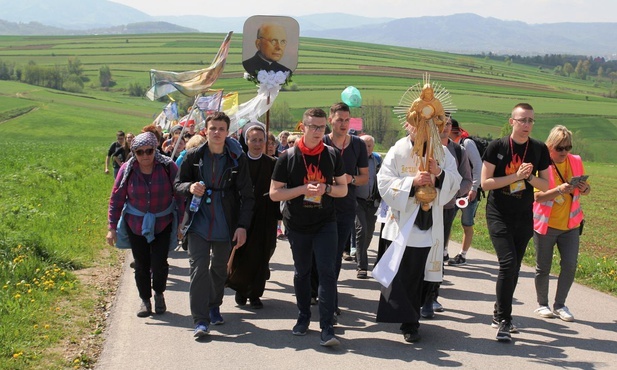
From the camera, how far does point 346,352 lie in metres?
6.42

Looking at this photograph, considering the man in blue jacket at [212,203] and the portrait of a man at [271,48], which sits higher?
the portrait of a man at [271,48]

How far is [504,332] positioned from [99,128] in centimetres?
6420

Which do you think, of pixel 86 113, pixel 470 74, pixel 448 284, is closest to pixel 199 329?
pixel 448 284

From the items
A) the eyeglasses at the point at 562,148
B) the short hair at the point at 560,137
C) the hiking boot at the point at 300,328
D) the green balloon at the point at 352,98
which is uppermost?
the green balloon at the point at 352,98

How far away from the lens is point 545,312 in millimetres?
7664

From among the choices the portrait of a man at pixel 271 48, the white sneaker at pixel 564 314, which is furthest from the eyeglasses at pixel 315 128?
the white sneaker at pixel 564 314

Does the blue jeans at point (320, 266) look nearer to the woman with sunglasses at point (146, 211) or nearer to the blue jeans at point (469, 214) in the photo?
the woman with sunglasses at point (146, 211)

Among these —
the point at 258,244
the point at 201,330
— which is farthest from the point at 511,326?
the point at 201,330

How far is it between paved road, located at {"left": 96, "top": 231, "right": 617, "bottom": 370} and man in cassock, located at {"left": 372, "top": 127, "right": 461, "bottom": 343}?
336mm

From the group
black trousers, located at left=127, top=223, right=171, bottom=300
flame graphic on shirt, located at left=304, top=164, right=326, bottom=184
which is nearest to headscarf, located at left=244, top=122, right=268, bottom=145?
black trousers, located at left=127, top=223, right=171, bottom=300

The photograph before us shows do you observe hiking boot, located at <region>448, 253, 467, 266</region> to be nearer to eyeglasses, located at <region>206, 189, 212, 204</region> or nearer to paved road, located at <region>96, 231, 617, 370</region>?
paved road, located at <region>96, 231, 617, 370</region>

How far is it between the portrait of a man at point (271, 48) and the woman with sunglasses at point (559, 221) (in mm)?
3511

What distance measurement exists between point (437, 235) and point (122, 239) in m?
3.17

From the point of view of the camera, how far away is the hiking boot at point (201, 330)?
6750 mm
